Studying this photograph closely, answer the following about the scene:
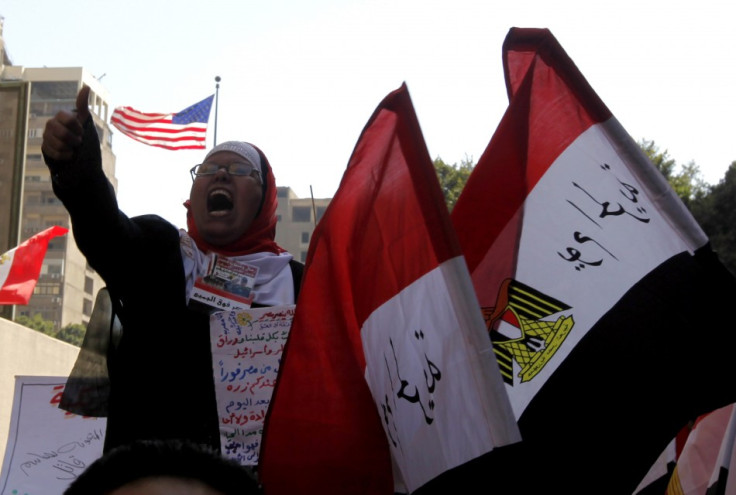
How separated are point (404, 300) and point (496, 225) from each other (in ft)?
1.53

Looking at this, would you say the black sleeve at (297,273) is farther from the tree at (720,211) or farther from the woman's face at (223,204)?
the tree at (720,211)

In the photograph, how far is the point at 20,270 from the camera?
12.0 metres

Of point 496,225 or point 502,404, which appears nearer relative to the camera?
point 502,404

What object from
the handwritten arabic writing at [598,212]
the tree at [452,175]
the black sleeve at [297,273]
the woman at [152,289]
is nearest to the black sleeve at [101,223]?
the woman at [152,289]

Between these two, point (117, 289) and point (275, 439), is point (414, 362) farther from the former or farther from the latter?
point (117, 289)

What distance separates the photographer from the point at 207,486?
4.31 feet

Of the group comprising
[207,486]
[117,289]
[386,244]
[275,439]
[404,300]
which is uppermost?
[117,289]

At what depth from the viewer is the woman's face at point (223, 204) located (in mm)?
3420

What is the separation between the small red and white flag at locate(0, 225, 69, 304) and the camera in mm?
11789

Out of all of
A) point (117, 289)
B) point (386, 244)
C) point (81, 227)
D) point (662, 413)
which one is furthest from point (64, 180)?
point (662, 413)

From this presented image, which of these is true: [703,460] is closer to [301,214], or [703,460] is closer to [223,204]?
[223,204]

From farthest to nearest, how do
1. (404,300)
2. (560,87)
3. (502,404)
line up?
1. (560,87)
2. (404,300)
3. (502,404)

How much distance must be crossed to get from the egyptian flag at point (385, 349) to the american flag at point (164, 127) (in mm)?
12994

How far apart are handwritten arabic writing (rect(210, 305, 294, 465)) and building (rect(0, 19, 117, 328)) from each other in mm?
63493
